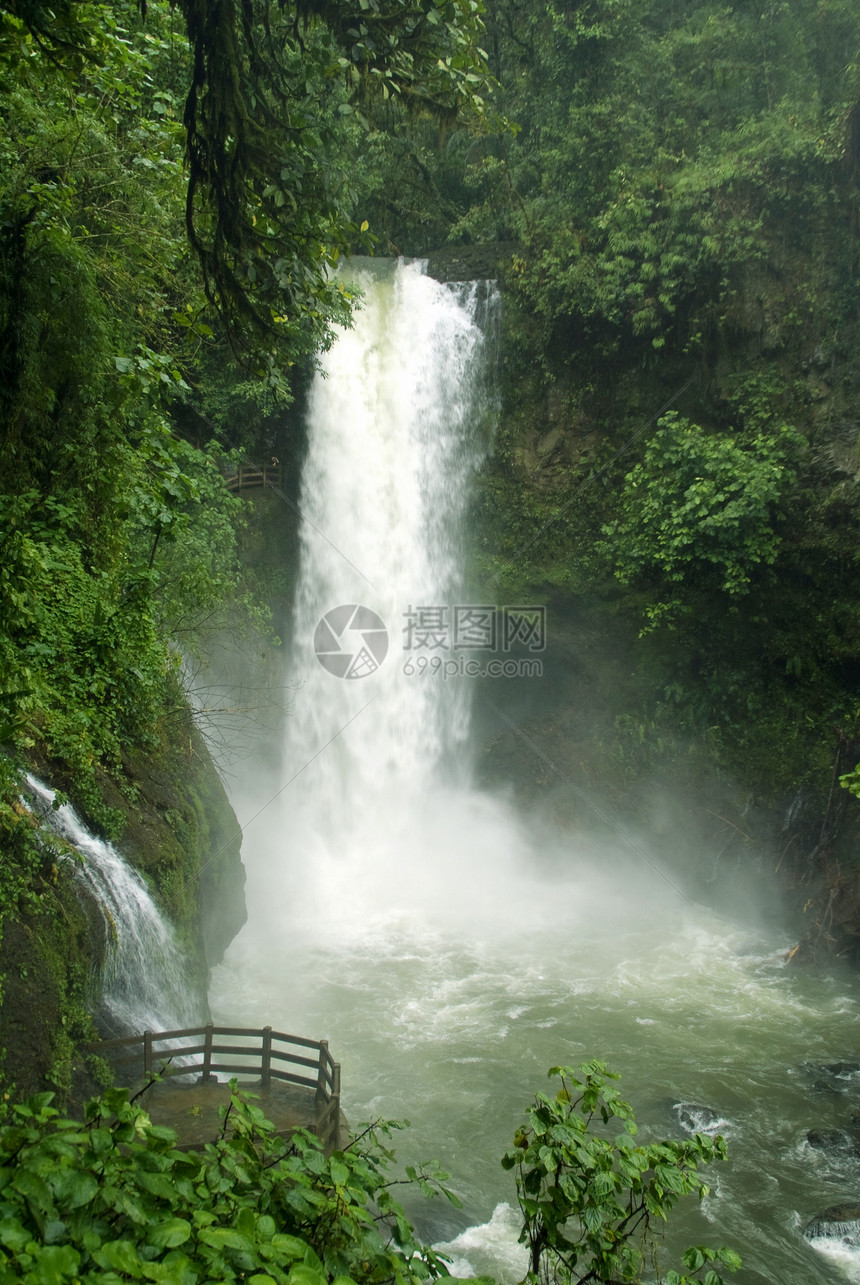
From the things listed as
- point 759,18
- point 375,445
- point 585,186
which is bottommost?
point 375,445

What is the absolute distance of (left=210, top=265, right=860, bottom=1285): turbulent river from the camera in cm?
730

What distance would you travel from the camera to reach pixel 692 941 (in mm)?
11906

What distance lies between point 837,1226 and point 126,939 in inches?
238

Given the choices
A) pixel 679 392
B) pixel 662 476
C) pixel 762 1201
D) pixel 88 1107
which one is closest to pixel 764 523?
pixel 662 476

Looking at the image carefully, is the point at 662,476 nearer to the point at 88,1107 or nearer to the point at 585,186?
the point at 585,186

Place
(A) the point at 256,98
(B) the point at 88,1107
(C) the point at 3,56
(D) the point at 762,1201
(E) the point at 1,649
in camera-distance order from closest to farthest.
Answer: (B) the point at 88,1107 < (A) the point at 256,98 < (C) the point at 3,56 < (E) the point at 1,649 < (D) the point at 762,1201

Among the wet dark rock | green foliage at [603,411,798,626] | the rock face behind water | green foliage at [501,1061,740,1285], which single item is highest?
green foliage at [603,411,798,626]

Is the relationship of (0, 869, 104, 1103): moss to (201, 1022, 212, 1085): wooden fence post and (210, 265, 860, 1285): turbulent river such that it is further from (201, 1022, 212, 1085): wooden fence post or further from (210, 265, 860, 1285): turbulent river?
(210, 265, 860, 1285): turbulent river

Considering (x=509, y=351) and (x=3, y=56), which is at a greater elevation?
(x=509, y=351)

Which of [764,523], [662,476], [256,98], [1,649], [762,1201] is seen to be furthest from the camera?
[662,476]

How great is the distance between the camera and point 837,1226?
6.36 m

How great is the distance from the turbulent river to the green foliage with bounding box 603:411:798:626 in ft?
10.1

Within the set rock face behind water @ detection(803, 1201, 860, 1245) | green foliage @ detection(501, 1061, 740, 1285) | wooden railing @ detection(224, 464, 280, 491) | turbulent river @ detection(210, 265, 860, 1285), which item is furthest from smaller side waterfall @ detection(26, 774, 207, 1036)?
wooden railing @ detection(224, 464, 280, 491)

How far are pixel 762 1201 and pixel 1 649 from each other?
291 inches
